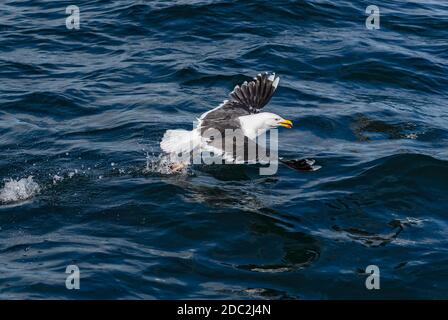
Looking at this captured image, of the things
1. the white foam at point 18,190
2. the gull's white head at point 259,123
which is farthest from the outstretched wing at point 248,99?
the white foam at point 18,190

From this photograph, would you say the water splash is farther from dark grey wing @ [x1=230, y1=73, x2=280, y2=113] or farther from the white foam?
the white foam

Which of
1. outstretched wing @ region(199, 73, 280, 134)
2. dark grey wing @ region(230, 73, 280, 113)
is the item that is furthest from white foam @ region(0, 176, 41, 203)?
dark grey wing @ region(230, 73, 280, 113)

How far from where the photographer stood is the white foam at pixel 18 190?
9812 millimetres

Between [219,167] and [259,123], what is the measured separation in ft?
2.89

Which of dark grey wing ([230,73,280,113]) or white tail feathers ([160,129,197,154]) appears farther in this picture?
dark grey wing ([230,73,280,113])

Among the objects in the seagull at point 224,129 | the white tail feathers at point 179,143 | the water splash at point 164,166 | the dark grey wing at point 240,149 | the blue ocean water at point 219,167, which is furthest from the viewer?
the water splash at point 164,166

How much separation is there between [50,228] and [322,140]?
15.1 feet

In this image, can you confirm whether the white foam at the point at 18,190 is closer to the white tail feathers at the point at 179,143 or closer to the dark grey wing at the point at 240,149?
the white tail feathers at the point at 179,143

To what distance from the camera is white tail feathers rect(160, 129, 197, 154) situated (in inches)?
420

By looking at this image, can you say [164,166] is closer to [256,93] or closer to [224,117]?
[224,117]

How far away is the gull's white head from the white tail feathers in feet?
2.29

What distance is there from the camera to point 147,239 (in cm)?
901

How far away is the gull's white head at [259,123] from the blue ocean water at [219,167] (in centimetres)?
65
